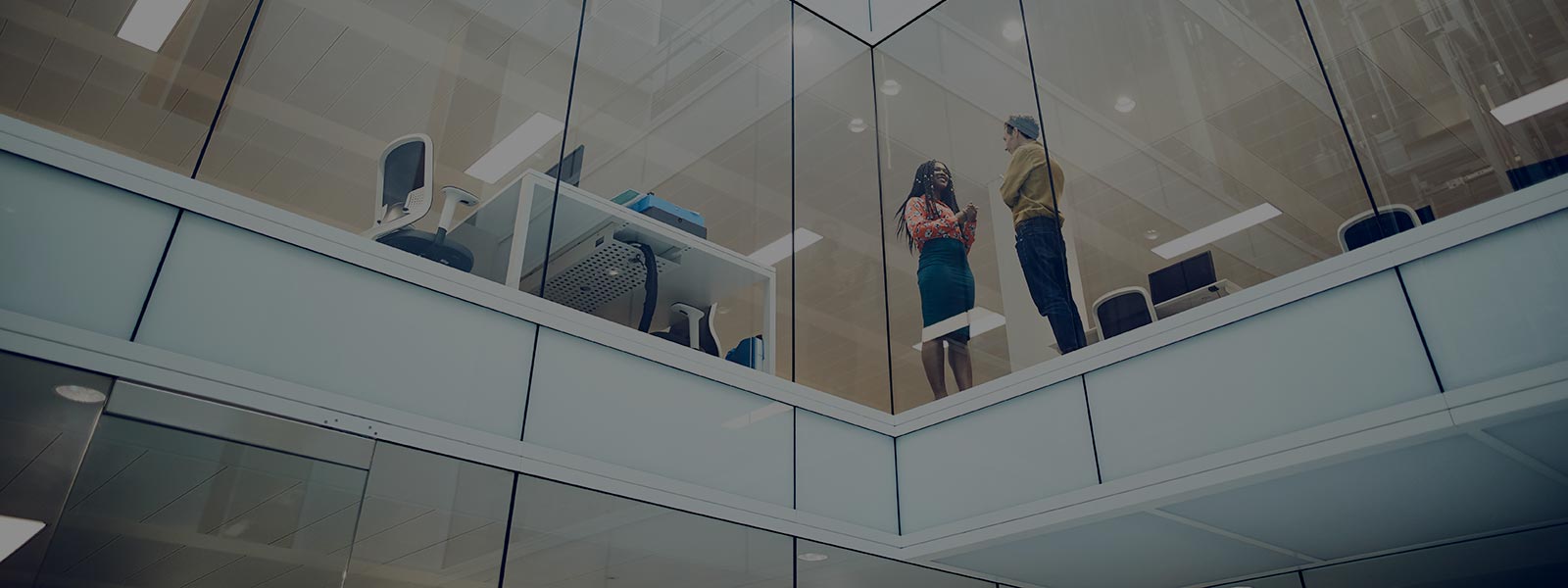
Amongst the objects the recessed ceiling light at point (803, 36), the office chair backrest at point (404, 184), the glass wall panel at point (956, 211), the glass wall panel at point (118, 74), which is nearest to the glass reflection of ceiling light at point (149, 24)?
the glass wall panel at point (118, 74)

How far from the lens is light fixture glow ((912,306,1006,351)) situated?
3.43 m

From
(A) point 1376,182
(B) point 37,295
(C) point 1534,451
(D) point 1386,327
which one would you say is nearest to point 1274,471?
(D) point 1386,327

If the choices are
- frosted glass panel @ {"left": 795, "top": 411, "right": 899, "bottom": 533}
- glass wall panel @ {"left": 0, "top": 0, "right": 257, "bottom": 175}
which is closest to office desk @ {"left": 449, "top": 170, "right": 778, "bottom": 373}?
frosted glass panel @ {"left": 795, "top": 411, "right": 899, "bottom": 533}

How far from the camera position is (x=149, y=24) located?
2316 mm

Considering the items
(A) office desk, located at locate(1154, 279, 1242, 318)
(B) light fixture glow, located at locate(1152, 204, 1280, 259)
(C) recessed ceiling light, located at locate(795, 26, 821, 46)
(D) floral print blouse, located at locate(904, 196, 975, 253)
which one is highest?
(C) recessed ceiling light, located at locate(795, 26, 821, 46)

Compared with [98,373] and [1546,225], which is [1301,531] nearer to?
[1546,225]

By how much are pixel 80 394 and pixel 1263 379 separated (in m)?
2.91

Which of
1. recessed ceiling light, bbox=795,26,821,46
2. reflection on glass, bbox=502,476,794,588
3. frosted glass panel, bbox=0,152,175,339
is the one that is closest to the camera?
frosted glass panel, bbox=0,152,175,339

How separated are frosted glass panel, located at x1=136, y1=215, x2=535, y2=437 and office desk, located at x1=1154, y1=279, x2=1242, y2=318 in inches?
76.2

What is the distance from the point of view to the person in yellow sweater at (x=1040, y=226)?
323 centimetres

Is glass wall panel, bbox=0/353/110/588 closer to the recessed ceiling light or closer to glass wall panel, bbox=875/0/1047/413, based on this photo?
glass wall panel, bbox=875/0/1047/413

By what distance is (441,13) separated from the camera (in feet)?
9.95

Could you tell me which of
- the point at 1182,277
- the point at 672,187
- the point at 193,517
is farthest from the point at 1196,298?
the point at 193,517

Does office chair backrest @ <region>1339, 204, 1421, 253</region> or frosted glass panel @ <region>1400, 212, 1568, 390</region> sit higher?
office chair backrest @ <region>1339, 204, 1421, 253</region>
